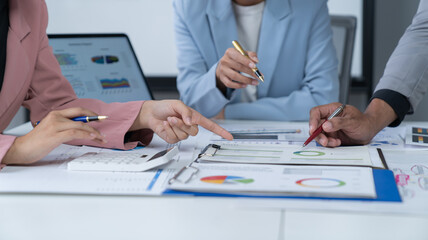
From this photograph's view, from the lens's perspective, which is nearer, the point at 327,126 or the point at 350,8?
the point at 327,126

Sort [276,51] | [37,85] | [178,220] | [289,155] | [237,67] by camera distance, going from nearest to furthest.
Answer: [178,220] < [289,155] < [37,85] < [237,67] < [276,51]

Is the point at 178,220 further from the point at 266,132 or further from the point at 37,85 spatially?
the point at 37,85

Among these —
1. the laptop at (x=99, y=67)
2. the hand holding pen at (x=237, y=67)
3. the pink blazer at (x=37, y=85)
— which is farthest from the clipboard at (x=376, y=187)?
the laptop at (x=99, y=67)

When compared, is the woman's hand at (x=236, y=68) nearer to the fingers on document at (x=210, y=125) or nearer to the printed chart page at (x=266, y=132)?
the printed chart page at (x=266, y=132)

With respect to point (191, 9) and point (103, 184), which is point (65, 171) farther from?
point (191, 9)

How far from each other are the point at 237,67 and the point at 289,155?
1.54 feet

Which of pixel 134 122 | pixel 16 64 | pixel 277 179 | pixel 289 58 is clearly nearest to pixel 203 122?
pixel 134 122

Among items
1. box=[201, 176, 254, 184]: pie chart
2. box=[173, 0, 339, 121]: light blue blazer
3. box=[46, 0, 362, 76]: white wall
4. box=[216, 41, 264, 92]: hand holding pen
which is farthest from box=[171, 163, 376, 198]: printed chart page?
box=[46, 0, 362, 76]: white wall

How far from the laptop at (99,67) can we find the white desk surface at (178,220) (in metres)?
0.92

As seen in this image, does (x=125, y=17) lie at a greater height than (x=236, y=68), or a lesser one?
lesser

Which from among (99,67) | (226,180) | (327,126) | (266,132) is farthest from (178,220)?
(99,67)

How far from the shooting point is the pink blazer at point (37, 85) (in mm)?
1165

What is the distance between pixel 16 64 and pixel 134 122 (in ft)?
0.99

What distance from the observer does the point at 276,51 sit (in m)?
1.86
